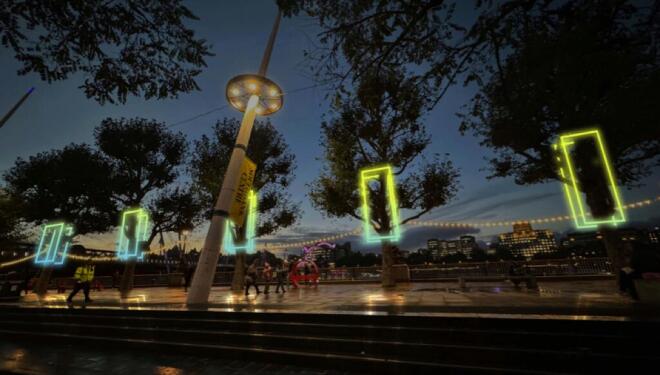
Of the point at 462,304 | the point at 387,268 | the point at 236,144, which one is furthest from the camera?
the point at 387,268

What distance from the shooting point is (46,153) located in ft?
85.6

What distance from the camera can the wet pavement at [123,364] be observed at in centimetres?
513

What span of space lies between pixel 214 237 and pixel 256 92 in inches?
256

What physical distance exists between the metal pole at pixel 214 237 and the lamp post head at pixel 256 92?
5.29ft

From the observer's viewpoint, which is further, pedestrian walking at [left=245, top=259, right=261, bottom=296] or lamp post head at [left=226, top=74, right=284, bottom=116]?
pedestrian walking at [left=245, top=259, right=261, bottom=296]

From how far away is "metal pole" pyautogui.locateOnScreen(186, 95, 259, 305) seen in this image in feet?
33.3

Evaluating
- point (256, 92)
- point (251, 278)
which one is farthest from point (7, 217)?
point (256, 92)

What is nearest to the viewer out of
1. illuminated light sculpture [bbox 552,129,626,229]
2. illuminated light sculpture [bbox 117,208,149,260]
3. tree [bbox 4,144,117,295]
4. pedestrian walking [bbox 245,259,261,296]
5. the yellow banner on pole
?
illuminated light sculpture [bbox 552,129,626,229]

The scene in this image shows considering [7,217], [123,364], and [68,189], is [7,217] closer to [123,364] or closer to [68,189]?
[68,189]

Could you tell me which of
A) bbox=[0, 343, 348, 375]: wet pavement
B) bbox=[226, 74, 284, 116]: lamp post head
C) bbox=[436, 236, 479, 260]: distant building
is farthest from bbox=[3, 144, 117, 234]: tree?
bbox=[436, 236, 479, 260]: distant building

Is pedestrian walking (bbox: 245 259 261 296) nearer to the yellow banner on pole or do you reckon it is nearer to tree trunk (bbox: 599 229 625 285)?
the yellow banner on pole

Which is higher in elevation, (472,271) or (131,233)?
(131,233)

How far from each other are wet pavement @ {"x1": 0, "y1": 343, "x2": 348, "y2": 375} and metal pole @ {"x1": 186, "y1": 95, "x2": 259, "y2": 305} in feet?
11.2

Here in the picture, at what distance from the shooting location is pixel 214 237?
10.8m
